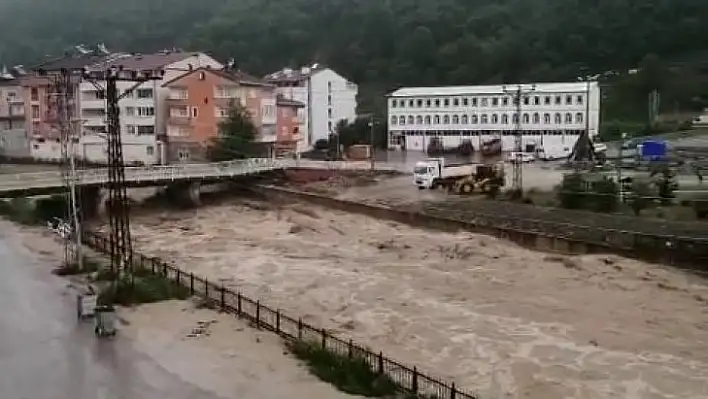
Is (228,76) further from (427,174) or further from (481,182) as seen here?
(481,182)

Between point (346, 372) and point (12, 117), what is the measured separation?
52.9 metres

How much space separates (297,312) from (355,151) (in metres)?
30.4

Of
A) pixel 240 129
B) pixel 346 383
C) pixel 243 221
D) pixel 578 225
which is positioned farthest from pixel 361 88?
pixel 346 383

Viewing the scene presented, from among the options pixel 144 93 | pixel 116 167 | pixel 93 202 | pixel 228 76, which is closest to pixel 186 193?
pixel 93 202

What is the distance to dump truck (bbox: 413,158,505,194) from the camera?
32.9 m

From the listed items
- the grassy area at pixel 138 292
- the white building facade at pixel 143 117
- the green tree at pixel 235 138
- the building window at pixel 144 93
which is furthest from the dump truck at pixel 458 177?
the building window at pixel 144 93

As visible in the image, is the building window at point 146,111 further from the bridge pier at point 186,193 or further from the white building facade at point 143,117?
the bridge pier at point 186,193

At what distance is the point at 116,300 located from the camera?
17.3 metres

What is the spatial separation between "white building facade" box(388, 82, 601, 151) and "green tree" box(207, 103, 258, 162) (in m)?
13.3

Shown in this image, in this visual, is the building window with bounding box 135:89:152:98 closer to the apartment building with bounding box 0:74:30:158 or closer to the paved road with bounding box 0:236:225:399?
the apartment building with bounding box 0:74:30:158

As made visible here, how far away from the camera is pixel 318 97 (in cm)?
5597

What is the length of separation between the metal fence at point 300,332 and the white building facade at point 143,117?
910 inches

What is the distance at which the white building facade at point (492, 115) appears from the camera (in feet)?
154

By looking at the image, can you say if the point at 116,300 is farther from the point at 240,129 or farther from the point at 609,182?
the point at 240,129
